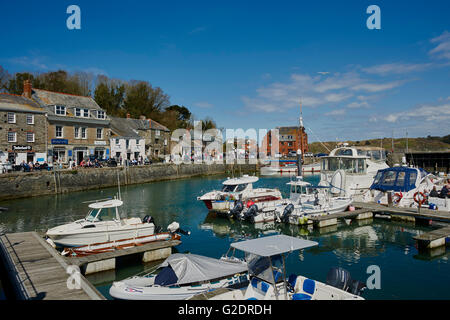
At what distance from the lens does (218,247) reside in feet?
63.8

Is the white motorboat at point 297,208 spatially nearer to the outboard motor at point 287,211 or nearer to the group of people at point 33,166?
the outboard motor at point 287,211

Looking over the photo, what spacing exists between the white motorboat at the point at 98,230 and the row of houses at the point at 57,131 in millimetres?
29534

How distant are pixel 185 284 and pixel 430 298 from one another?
9587 mm

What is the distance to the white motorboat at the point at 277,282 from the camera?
9.70 meters

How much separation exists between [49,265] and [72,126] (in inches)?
1540

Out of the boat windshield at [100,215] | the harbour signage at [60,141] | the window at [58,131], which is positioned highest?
the window at [58,131]

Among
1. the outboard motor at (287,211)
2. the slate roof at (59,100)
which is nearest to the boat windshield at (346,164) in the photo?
the outboard motor at (287,211)

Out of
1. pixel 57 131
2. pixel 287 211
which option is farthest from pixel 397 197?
pixel 57 131

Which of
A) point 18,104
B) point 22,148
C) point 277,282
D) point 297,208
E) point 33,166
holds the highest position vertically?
point 18,104

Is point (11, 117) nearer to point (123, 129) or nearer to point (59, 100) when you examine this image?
point (59, 100)

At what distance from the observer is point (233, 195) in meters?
29.3

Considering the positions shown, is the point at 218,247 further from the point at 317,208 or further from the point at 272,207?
the point at 317,208

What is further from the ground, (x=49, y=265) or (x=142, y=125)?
(x=142, y=125)
